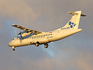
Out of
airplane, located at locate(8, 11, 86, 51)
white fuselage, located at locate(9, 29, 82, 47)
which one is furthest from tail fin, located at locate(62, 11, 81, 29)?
white fuselage, located at locate(9, 29, 82, 47)

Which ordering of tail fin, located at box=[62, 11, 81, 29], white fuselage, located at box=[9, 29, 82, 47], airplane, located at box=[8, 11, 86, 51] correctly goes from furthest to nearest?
tail fin, located at box=[62, 11, 81, 29] → airplane, located at box=[8, 11, 86, 51] → white fuselage, located at box=[9, 29, 82, 47]

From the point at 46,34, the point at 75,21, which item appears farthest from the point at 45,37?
the point at 75,21

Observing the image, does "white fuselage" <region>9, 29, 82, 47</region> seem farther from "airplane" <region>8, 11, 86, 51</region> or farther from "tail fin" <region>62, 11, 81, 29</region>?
"tail fin" <region>62, 11, 81, 29</region>

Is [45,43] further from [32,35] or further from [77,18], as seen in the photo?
[77,18]

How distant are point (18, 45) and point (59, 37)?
429 inches

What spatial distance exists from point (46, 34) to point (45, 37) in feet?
2.12

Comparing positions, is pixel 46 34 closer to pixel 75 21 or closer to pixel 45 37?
pixel 45 37

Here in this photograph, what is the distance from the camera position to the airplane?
42.2m

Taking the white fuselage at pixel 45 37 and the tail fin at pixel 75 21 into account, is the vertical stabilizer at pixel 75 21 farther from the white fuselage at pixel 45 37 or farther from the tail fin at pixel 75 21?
the white fuselage at pixel 45 37

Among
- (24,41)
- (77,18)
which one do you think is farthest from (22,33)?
(77,18)

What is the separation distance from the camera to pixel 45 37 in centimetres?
4391

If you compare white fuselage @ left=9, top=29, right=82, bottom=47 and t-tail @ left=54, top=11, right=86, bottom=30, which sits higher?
t-tail @ left=54, top=11, right=86, bottom=30

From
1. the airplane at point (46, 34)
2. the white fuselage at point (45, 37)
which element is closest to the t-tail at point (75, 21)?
the airplane at point (46, 34)

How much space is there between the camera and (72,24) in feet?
143
